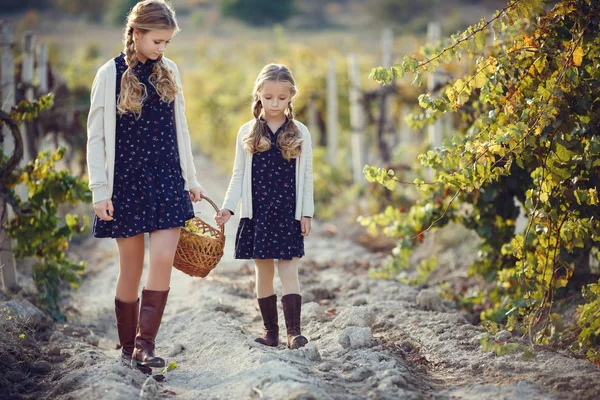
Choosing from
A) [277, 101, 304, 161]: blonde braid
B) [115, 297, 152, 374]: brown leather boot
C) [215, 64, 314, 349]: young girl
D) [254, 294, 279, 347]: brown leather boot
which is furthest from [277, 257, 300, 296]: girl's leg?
[115, 297, 152, 374]: brown leather boot

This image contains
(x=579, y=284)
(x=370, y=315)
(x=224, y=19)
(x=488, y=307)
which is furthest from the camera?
(x=224, y=19)

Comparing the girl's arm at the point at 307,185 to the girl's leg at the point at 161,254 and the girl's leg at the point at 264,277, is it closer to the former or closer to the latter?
the girl's leg at the point at 264,277

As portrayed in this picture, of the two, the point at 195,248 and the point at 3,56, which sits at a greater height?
the point at 3,56

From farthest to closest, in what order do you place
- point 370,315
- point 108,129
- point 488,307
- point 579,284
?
1. point 488,307
2. point 579,284
3. point 370,315
4. point 108,129

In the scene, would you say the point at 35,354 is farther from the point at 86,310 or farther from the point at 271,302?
the point at 86,310

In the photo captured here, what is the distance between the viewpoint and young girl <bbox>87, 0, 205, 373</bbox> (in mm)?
4219

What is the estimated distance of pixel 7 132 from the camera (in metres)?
6.54

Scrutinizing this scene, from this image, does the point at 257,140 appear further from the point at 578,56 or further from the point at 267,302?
the point at 578,56

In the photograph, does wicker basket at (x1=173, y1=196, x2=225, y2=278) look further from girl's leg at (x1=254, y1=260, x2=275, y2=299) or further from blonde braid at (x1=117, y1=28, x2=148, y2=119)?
blonde braid at (x1=117, y1=28, x2=148, y2=119)

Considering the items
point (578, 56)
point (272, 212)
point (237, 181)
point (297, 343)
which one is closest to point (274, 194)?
point (272, 212)

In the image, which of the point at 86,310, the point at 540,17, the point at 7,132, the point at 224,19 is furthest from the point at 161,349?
the point at 224,19

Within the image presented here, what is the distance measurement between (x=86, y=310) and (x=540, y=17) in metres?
4.01

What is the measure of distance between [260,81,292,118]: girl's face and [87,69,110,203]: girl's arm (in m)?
0.87

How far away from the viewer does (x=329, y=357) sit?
14.2 ft
